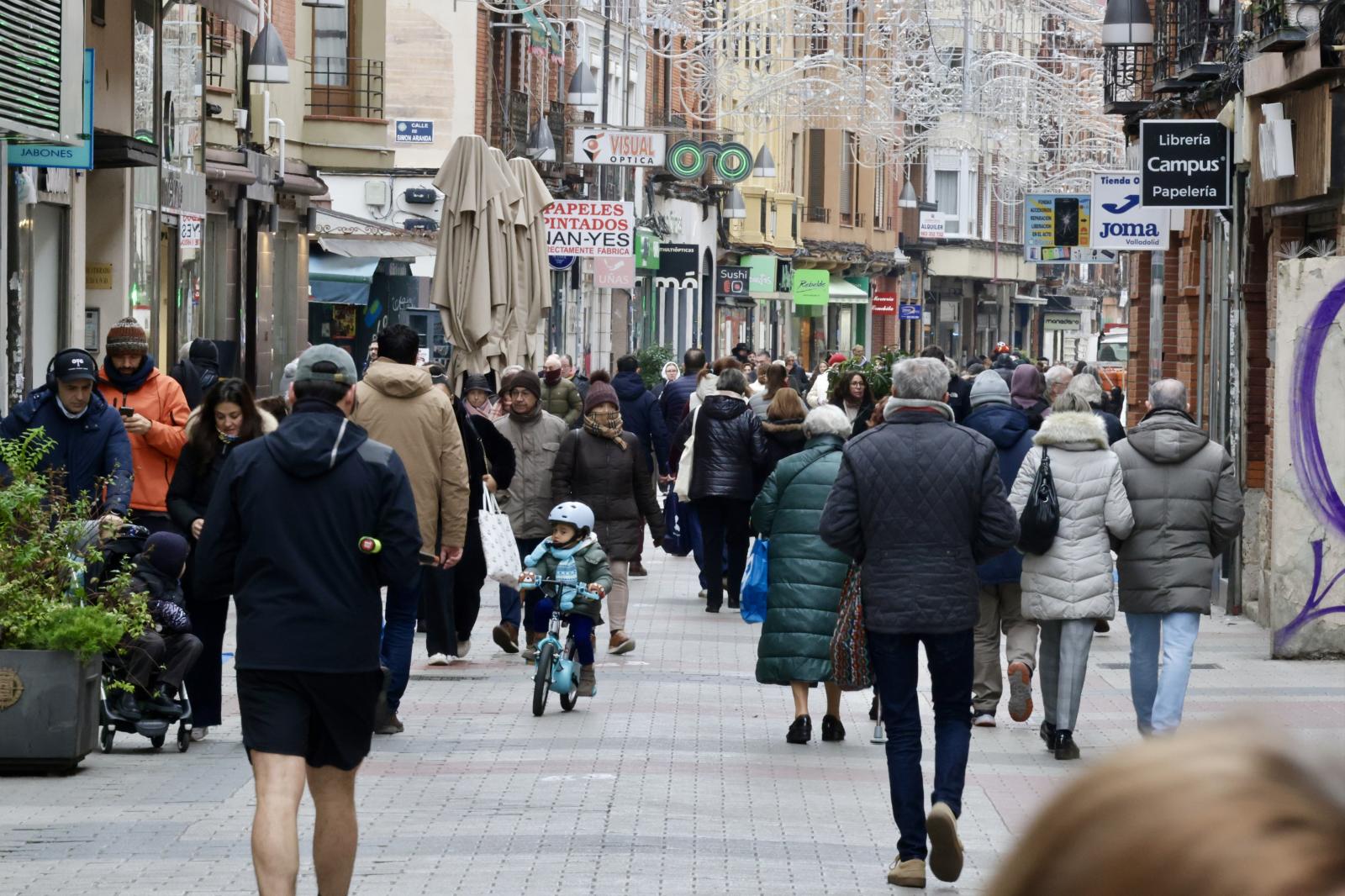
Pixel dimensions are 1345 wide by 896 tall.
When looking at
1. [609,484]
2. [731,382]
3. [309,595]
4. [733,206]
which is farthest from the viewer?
[733,206]

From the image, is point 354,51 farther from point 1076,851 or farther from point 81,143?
point 1076,851

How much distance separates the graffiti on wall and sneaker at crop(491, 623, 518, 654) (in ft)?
15.9

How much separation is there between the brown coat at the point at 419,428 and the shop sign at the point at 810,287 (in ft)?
193

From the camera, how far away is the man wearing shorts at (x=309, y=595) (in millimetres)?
6449

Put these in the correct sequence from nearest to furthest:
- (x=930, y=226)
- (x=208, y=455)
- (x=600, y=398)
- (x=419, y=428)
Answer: (x=208, y=455)
(x=419, y=428)
(x=600, y=398)
(x=930, y=226)

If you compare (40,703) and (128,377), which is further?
(128,377)

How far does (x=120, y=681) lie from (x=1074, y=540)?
4.29m

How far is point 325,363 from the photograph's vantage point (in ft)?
22.9

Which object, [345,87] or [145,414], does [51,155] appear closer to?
[145,414]

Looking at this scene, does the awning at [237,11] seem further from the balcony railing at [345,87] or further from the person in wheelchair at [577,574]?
the balcony railing at [345,87]

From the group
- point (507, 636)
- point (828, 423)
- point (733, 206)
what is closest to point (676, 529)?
point (507, 636)

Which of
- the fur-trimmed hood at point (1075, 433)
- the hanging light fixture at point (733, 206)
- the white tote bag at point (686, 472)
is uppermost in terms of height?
the hanging light fixture at point (733, 206)

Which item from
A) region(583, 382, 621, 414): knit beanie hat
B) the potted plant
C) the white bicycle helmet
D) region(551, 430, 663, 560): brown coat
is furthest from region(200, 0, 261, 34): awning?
the potted plant

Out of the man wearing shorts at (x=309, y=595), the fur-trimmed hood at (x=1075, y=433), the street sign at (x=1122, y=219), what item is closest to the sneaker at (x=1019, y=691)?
the fur-trimmed hood at (x=1075, y=433)
